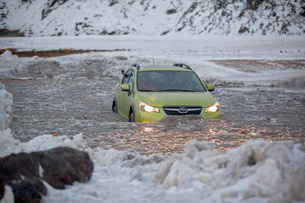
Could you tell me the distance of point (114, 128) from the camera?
9.00m

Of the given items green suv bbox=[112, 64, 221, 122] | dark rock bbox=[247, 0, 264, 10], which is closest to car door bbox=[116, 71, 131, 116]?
green suv bbox=[112, 64, 221, 122]

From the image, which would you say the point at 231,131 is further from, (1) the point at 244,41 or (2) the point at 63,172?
(1) the point at 244,41

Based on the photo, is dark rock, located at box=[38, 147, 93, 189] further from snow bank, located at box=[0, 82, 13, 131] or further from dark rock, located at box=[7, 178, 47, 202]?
snow bank, located at box=[0, 82, 13, 131]

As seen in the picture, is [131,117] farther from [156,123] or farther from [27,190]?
[27,190]

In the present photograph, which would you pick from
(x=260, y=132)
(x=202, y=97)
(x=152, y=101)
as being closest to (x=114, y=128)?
(x=152, y=101)

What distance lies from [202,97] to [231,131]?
112 cm

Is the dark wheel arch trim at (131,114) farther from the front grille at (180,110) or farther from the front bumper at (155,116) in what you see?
the front grille at (180,110)

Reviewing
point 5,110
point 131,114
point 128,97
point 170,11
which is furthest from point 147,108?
point 170,11

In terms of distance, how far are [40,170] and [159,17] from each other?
72311 mm

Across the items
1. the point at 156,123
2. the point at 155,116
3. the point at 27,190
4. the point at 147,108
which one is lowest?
the point at 156,123

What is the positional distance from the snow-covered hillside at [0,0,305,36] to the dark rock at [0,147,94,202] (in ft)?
196

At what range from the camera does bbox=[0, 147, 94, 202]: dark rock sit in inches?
145

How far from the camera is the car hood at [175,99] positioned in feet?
29.5

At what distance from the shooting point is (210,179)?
13.4 feet
